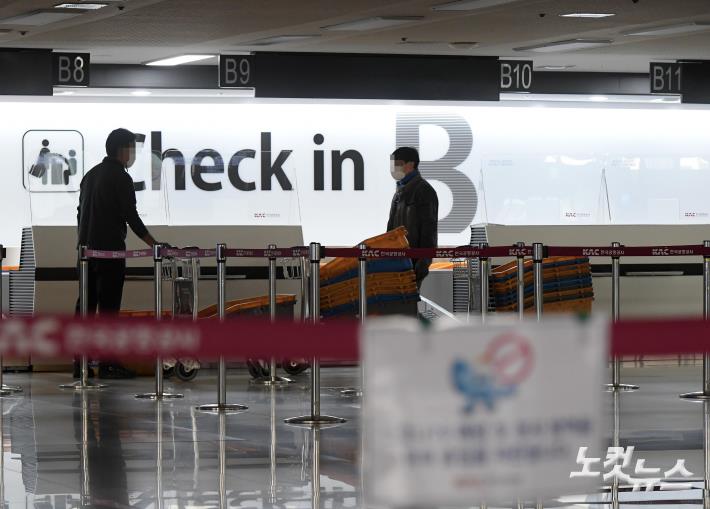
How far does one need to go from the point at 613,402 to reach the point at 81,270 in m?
4.32

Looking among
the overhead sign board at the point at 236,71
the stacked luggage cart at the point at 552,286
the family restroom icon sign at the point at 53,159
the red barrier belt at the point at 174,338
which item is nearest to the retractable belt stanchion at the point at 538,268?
the stacked luggage cart at the point at 552,286

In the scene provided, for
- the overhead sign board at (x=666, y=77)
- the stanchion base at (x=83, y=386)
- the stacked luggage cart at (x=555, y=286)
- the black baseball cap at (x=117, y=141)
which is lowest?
the stanchion base at (x=83, y=386)

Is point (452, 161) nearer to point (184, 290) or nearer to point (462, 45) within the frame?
point (462, 45)

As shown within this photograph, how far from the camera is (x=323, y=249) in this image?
8.56 meters

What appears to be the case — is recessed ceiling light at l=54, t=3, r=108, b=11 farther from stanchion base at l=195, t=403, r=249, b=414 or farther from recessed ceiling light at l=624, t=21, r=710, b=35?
recessed ceiling light at l=624, t=21, r=710, b=35

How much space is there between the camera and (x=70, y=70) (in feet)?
46.6

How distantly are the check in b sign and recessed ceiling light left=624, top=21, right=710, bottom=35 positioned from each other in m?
10.2

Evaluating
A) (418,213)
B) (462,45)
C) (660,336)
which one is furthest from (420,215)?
(660,336)

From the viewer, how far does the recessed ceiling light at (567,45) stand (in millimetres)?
14005

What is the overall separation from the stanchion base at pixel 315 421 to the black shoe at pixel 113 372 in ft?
12.0

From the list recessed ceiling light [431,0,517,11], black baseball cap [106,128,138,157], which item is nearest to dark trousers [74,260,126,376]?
black baseball cap [106,128,138,157]

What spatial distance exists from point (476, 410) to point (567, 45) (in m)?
11.9

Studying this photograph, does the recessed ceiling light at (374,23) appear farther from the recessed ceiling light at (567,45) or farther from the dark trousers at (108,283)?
the dark trousers at (108,283)

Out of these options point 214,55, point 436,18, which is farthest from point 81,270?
point 214,55
